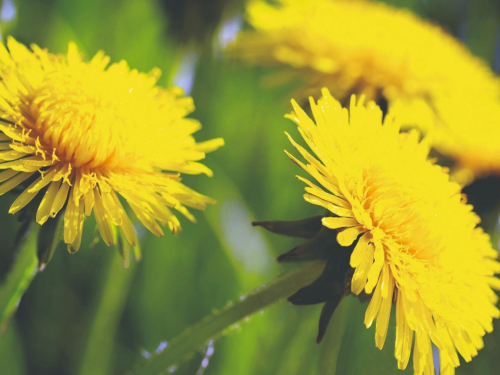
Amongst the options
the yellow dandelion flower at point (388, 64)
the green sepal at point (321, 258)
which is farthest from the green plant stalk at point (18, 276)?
the yellow dandelion flower at point (388, 64)

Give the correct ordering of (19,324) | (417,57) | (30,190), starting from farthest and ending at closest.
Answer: (417,57)
(19,324)
(30,190)

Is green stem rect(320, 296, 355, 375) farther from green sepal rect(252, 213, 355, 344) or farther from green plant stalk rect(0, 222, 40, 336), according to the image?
green plant stalk rect(0, 222, 40, 336)

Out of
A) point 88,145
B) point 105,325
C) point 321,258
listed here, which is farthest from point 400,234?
point 105,325

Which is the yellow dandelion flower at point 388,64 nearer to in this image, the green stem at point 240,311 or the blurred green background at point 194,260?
the blurred green background at point 194,260

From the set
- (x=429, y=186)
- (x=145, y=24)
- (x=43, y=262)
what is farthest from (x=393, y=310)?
(x=145, y=24)

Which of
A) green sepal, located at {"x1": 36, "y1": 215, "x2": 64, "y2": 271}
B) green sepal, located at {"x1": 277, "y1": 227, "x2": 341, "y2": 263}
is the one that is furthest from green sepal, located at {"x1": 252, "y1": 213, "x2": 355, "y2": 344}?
green sepal, located at {"x1": 36, "y1": 215, "x2": 64, "y2": 271}

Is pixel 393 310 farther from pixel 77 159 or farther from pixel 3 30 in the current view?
pixel 3 30
